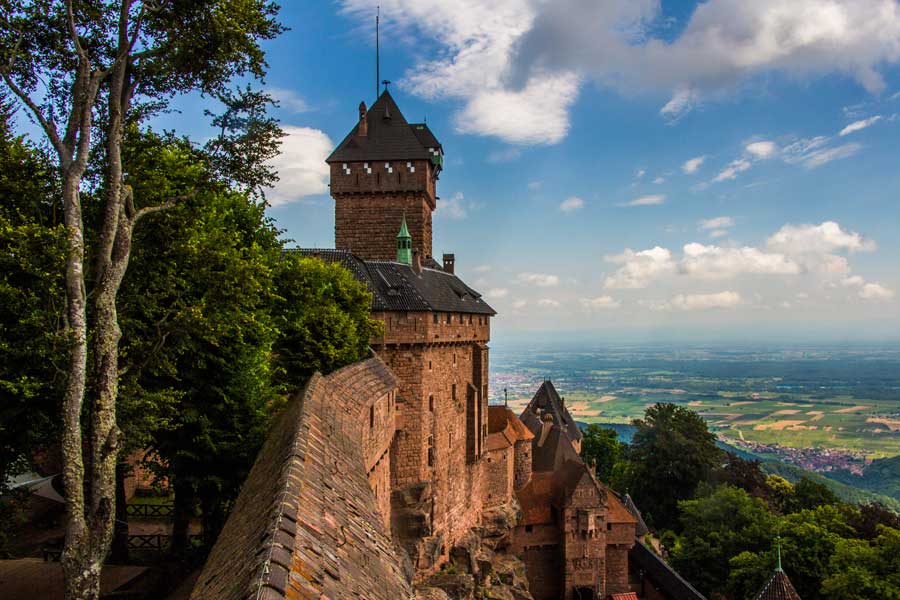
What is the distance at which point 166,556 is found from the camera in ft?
48.6

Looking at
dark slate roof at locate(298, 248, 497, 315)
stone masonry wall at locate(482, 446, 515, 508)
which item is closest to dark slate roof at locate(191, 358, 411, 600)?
dark slate roof at locate(298, 248, 497, 315)

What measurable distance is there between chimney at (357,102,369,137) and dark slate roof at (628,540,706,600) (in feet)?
112

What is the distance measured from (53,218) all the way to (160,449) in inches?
235

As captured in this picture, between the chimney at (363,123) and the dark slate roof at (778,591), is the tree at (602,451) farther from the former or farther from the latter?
the chimney at (363,123)

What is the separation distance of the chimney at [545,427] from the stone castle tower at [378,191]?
72.3ft

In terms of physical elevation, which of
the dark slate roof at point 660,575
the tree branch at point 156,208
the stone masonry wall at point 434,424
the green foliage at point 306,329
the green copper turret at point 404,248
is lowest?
the dark slate roof at point 660,575

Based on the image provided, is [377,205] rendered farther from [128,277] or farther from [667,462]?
[667,462]

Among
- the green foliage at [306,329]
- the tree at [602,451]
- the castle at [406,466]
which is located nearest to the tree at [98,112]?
the castle at [406,466]

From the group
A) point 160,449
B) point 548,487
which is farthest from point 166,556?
point 548,487

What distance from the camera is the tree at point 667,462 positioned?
188ft

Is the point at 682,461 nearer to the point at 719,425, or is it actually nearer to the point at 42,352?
the point at 42,352

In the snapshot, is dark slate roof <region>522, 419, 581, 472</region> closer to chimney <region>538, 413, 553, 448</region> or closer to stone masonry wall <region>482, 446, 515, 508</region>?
chimney <region>538, 413, 553, 448</region>

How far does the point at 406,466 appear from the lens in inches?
1056

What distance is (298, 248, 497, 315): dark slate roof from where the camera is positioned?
89.7 ft
